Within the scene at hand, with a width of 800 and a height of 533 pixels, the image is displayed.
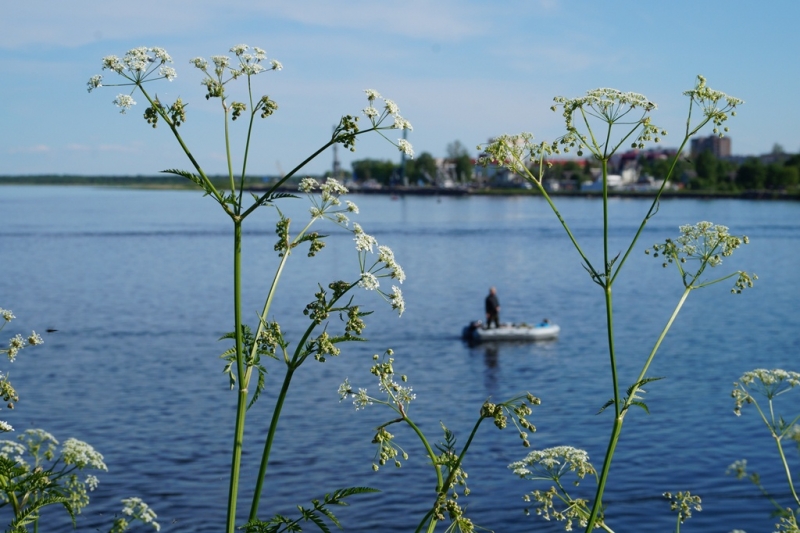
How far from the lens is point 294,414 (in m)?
26.2

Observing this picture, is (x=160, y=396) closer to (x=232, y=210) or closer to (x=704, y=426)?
(x=704, y=426)

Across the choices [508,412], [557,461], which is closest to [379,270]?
[508,412]

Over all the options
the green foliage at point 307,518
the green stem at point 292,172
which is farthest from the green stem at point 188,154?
the green foliage at point 307,518

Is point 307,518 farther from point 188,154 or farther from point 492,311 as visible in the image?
point 492,311

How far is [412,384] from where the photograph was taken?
3022 cm

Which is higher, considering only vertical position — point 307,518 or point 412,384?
point 307,518

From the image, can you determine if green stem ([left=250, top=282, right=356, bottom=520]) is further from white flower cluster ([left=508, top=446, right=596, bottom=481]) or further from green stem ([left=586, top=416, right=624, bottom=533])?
white flower cluster ([left=508, top=446, right=596, bottom=481])

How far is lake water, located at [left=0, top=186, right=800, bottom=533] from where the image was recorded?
773 inches

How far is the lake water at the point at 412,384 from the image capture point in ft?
64.4

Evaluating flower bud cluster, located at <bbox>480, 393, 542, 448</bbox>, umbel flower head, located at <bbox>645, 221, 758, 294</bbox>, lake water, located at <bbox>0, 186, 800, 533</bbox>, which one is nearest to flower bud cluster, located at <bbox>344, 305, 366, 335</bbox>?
flower bud cluster, located at <bbox>480, 393, 542, 448</bbox>

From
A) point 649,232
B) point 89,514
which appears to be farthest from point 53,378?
point 649,232

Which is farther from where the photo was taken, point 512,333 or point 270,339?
point 512,333

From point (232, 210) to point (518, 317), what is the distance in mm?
44945

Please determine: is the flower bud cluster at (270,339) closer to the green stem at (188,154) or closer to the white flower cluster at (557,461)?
the green stem at (188,154)
